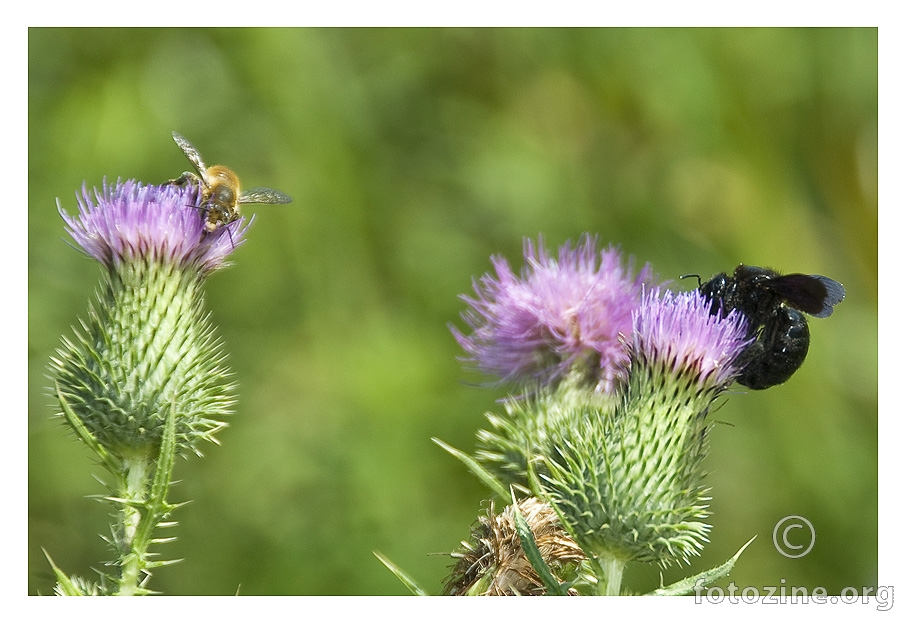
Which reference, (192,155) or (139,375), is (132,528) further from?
(192,155)

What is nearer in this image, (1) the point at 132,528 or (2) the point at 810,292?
(1) the point at 132,528

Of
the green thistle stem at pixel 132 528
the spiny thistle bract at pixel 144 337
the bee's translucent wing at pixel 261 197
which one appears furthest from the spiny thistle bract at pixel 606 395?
the green thistle stem at pixel 132 528

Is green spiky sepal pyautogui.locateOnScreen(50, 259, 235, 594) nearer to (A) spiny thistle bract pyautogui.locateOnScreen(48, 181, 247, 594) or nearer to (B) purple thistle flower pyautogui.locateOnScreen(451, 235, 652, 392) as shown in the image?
(A) spiny thistle bract pyautogui.locateOnScreen(48, 181, 247, 594)

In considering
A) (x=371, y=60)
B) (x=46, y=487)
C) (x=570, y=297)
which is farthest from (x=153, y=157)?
(x=570, y=297)

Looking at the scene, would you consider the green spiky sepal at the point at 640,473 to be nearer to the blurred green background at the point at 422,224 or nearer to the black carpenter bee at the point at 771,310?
the black carpenter bee at the point at 771,310

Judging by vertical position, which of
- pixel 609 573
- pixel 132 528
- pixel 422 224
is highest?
pixel 422 224

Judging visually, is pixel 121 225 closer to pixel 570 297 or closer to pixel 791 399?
pixel 570 297

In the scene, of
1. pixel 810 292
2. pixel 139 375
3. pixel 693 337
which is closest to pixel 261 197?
pixel 139 375
